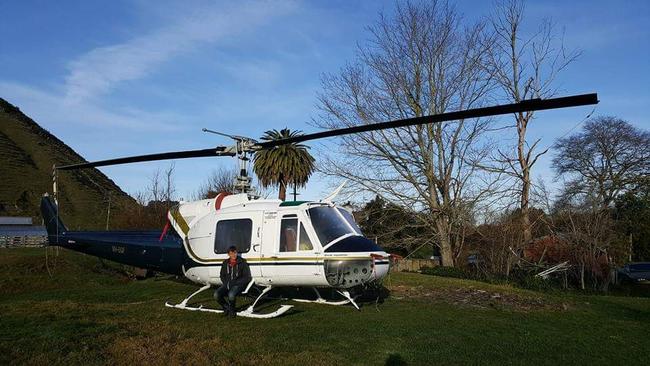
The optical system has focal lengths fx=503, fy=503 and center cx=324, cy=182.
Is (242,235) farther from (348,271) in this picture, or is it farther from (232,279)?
(348,271)

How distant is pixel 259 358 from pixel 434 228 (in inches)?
894

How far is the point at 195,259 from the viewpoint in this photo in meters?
11.9

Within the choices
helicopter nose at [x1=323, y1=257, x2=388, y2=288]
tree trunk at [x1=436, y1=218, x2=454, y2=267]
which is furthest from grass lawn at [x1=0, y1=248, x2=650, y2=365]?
tree trunk at [x1=436, y1=218, x2=454, y2=267]

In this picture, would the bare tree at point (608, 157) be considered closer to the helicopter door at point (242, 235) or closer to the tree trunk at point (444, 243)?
the tree trunk at point (444, 243)

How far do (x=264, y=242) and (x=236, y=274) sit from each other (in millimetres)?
940

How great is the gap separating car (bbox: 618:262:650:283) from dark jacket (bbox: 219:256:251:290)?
2924 centimetres

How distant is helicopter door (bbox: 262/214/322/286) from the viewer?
415 inches

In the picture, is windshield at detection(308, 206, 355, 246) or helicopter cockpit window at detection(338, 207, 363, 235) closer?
windshield at detection(308, 206, 355, 246)

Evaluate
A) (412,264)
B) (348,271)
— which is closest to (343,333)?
(348,271)

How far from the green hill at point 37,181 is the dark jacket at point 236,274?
30.9 metres

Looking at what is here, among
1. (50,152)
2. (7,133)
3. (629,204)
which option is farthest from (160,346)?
(7,133)

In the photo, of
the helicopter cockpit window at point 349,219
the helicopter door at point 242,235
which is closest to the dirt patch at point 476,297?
the helicopter cockpit window at point 349,219

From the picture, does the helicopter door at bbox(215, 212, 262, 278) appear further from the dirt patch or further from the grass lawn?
the dirt patch

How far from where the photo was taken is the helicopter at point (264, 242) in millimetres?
10422
